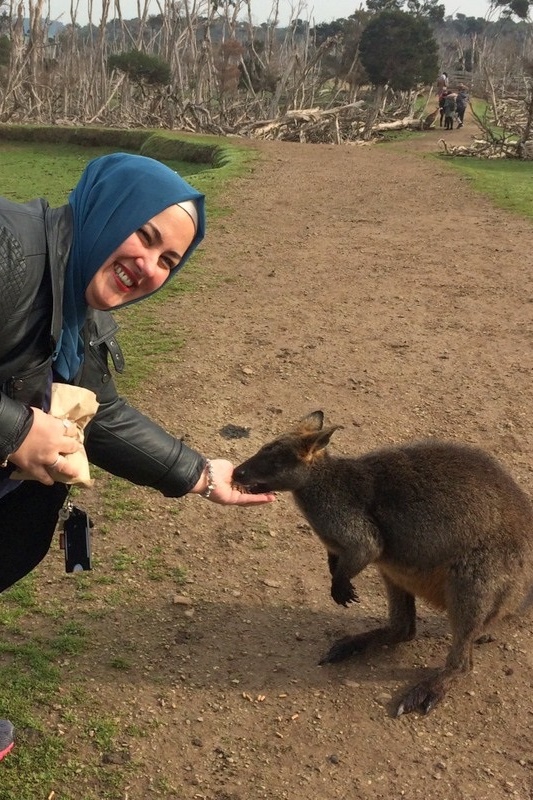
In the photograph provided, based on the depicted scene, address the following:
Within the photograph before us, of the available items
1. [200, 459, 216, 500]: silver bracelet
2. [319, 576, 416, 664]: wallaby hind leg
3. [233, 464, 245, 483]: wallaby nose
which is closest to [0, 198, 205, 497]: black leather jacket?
[200, 459, 216, 500]: silver bracelet

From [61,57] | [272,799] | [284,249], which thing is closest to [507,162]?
[284,249]

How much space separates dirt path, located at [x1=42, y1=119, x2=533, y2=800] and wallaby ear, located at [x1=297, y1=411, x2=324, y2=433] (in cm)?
58

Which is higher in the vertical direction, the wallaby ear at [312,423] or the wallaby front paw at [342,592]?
the wallaby ear at [312,423]

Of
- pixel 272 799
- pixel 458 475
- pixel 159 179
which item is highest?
pixel 159 179

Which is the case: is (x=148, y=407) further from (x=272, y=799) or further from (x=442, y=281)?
(x=442, y=281)

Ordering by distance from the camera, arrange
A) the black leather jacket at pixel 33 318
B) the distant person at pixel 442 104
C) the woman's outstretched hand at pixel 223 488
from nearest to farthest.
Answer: the black leather jacket at pixel 33 318, the woman's outstretched hand at pixel 223 488, the distant person at pixel 442 104

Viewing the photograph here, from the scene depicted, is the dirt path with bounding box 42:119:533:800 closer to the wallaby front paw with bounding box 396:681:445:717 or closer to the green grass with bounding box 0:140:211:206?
the wallaby front paw with bounding box 396:681:445:717

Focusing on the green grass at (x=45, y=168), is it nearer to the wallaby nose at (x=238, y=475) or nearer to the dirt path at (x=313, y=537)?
the dirt path at (x=313, y=537)

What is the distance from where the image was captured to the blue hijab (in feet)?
6.00

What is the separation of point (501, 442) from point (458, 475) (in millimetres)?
1670

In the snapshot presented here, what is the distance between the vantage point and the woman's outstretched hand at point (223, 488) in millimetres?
2531

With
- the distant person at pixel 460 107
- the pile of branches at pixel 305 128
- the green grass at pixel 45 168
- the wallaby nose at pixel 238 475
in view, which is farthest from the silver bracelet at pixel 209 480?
the distant person at pixel 460 107

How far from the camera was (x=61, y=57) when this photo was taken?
27750 millimetres

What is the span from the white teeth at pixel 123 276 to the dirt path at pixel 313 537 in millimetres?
1358
